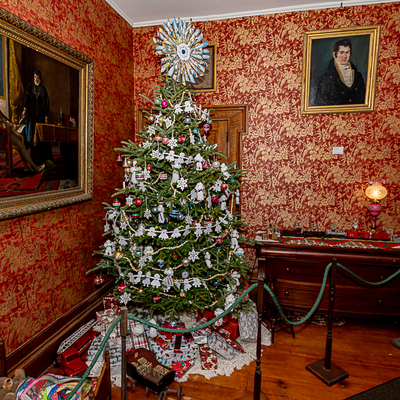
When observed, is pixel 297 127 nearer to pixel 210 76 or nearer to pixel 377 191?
pixel 377 191

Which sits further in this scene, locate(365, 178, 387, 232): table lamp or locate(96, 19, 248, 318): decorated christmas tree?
locate(365, 178, 387, 232): table lamp

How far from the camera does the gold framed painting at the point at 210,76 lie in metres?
3.72

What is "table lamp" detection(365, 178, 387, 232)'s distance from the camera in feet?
10.8

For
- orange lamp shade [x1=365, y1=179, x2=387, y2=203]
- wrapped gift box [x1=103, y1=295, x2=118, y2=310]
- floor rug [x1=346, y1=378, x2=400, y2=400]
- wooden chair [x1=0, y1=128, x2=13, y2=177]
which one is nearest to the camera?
wooden chair [x1=0, y1=128, x2=13, y2=177]

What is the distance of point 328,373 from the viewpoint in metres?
2.32

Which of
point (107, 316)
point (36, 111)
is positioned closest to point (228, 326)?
point (107, 316)

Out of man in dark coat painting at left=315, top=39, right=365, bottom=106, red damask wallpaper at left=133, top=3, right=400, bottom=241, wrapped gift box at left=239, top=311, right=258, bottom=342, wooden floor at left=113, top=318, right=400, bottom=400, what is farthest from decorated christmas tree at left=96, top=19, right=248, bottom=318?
man in dark coat painting at left=315, top=39, right=365, bottom=106

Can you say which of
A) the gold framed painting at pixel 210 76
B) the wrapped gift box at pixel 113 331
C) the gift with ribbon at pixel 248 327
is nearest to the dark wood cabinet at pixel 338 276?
the gift with ribbon at pixel 248 327

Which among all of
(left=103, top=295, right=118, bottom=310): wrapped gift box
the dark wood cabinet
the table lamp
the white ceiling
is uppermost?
the white ceiling

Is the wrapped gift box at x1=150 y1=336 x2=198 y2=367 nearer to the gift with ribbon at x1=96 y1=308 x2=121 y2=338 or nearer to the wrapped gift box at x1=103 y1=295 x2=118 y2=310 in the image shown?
the gift with ribbon at x1=96 y1=308 x2=121 y2=338

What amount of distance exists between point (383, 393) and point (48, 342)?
9.03 ft

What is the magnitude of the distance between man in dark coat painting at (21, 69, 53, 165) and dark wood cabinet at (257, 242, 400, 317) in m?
2.29

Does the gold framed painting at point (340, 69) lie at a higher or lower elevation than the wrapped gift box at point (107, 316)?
higher

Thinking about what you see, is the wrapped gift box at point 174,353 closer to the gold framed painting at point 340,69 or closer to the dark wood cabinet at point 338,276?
the dark wood cabinet at point 338,276
